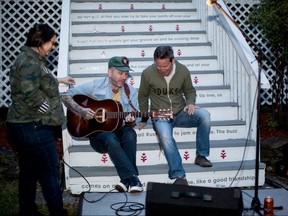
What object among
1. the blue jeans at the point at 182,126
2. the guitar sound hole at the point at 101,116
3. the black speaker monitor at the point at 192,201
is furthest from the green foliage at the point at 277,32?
the black speaker monitor at the point at 192,201

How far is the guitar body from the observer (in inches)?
213

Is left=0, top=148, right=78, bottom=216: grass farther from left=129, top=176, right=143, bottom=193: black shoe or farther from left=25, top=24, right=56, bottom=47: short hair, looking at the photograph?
left=25, top=24, right=56, bottom=47: short hair

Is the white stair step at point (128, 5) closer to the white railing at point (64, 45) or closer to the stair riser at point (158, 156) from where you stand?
the white railing at point (64, 45)

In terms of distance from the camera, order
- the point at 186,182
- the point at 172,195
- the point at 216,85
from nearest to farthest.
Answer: the point at 172,195 → the point at 186,182 → the point at 216,85

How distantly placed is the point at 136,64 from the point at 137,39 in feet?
2.43

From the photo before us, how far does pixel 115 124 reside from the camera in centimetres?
543

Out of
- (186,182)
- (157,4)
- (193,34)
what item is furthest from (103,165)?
(157,4)

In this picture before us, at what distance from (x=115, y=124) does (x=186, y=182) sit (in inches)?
39.6

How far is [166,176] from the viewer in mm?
5582

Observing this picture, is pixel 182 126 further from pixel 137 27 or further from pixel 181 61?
pixel 137 27

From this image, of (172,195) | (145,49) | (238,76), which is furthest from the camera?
(145,49)

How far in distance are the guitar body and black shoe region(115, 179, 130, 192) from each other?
0.59 meters

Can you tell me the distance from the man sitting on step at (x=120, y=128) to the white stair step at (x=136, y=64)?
1.31 metres

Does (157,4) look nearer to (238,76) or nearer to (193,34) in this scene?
(193,34)
